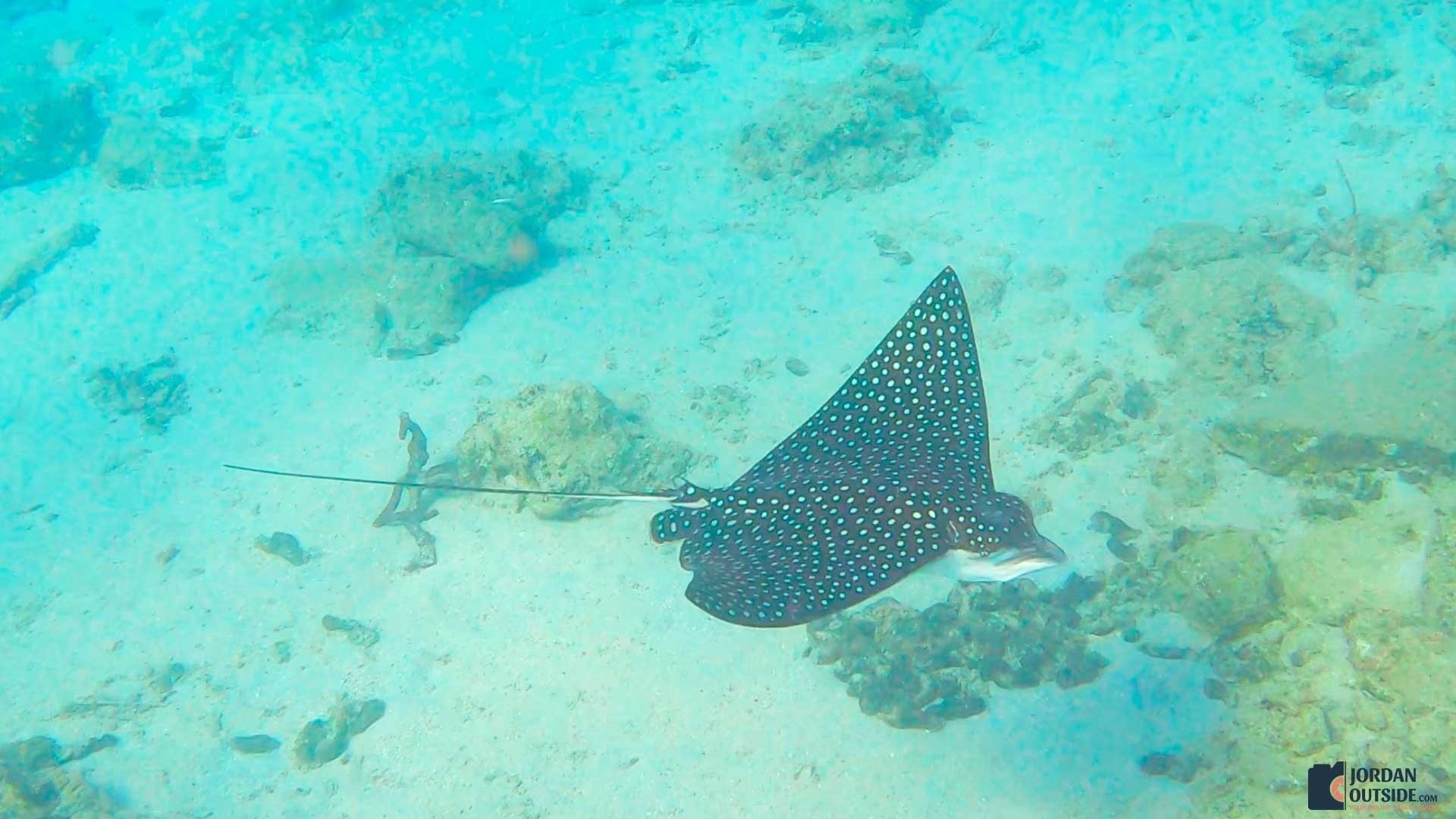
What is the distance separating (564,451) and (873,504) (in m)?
3.80

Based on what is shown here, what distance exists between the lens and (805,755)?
540 cm

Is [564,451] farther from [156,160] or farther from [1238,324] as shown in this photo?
[156,160]

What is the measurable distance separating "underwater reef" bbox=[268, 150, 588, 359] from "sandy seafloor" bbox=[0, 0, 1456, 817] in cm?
35

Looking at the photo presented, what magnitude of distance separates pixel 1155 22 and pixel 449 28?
44.3 ft

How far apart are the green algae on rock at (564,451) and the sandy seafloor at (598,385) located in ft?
1.16

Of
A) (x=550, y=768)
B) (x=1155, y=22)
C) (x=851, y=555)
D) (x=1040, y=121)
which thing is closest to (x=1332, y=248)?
(x=1040, y=121)

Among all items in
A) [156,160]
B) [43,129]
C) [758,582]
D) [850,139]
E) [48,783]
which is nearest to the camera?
[758,582]

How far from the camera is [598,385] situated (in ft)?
28.7

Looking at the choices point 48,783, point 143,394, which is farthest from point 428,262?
point 48,783

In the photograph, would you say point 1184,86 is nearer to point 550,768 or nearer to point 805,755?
point 805,755

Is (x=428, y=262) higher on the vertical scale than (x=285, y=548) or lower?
higher

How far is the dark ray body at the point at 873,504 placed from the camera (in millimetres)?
3945

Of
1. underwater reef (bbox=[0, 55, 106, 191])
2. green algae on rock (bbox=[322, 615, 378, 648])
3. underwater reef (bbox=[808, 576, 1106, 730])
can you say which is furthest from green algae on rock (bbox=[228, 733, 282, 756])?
underwater reef (bbox=[0, 55, 106, 191])

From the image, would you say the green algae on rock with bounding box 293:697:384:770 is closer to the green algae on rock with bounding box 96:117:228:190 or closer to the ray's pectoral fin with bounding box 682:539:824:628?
the ray's pectoral fin with bounding box 682:539:824:628
